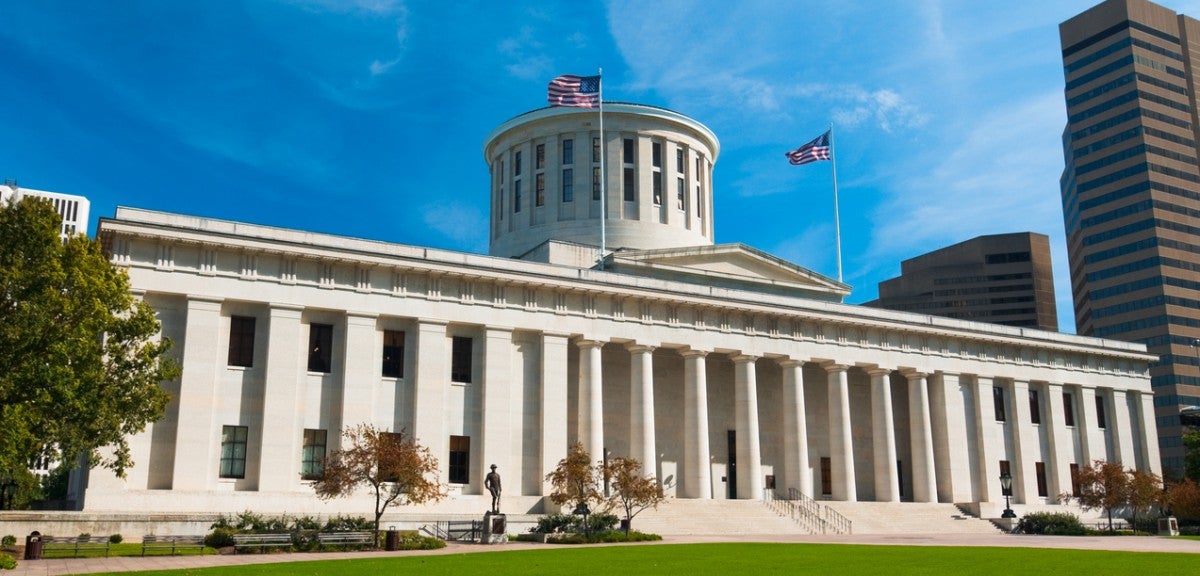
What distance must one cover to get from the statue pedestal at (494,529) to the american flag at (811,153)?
3156 centimetres

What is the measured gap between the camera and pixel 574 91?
55.7 meters

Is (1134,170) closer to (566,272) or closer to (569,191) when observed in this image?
(569,191)

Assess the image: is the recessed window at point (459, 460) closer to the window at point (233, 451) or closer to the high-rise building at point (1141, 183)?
the window at point (233, 451)

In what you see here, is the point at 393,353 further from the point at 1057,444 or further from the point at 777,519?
the point at 1057,444

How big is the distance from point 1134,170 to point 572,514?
115107 mm

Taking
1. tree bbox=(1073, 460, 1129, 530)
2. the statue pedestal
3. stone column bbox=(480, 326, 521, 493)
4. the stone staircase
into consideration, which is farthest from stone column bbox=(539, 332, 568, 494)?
tree bbox=(1073, 460, 1129, 530)

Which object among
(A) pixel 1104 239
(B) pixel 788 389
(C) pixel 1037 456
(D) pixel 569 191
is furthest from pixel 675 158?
(A) pixel 1104 239

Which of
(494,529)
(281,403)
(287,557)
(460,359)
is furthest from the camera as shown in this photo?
(460,359)

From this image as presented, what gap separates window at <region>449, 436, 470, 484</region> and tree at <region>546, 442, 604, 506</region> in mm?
3815

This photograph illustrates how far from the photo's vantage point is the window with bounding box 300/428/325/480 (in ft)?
141

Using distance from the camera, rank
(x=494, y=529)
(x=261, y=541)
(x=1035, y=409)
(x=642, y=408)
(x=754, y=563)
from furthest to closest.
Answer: (x=1035, y=409), (x=642, y=408), (x=494, y=529), (x=261, y=541), (x=754, y=563)

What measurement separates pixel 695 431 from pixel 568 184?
21729mm

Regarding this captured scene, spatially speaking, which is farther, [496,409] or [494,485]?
[496,409]

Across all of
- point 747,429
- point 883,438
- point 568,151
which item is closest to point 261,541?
point 747,429
